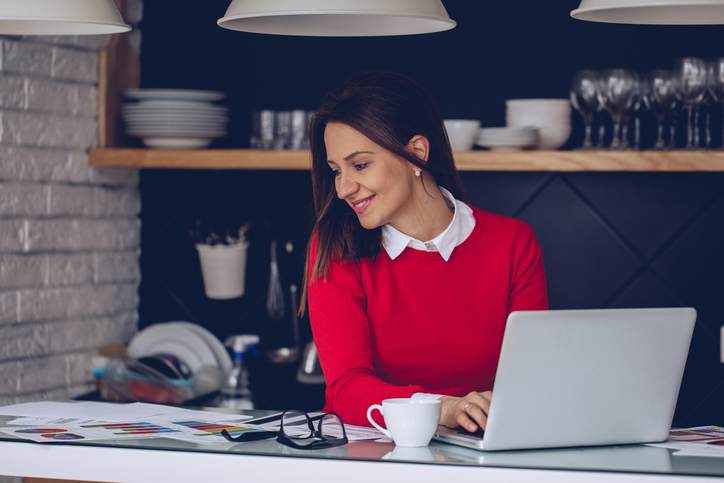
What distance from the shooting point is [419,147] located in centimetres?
170

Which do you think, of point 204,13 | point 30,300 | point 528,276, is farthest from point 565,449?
point 204,13

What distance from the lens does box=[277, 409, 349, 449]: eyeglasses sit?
3.74 feet

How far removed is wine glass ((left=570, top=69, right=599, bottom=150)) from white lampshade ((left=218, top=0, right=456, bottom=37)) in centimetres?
90

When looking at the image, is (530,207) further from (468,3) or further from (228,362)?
(228,362)

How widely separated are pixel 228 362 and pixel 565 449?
5.24ft

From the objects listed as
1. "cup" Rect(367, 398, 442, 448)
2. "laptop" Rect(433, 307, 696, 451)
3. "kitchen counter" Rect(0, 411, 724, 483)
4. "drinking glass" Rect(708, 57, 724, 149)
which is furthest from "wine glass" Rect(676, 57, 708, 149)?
"cup" Rect(367, 398, 442, 448)

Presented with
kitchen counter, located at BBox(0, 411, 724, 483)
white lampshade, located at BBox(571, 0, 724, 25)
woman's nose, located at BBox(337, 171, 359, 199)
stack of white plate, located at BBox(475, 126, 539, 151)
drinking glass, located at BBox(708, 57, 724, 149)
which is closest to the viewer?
kitchen counter, located at BBox(0, 411, 724, 483)

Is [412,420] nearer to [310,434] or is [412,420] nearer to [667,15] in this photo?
[310,434]

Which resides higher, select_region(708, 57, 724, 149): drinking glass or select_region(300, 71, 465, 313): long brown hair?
select_region(708, 57, 724, 149): drinking glass

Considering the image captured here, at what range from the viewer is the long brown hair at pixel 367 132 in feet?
5.38

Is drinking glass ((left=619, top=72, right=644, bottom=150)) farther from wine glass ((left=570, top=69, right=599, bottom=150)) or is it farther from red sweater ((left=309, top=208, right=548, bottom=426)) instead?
red sweater ((left=309, top=208, right=548, bottom=426))

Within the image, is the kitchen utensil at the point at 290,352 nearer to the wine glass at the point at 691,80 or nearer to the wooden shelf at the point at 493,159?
the wooden shelf at the point at 493,159

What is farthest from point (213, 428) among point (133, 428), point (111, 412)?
point (111, 412)

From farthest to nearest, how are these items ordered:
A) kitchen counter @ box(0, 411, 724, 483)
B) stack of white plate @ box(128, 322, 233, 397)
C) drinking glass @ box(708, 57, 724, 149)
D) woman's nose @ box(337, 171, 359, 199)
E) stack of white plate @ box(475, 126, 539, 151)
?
1. stack of white plate @ box(128, 322, 233, 397)
2. stack of white plate @ box(475, 126, 539, 151)
3. drinking glass @ box(708, 57, 724, 149)
4. woman's nose @ box(337, 171, 359, 199)
5. kitchen counter @ box(0, 411, 724, 483)
